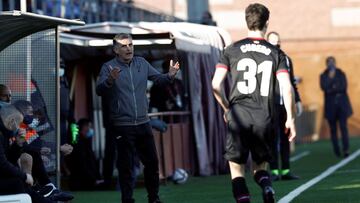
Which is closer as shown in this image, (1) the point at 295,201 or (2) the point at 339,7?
Result: (1) the point at 295,201

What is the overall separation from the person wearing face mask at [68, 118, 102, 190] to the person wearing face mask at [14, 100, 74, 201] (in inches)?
139

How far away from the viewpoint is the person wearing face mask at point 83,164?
16.3 meters

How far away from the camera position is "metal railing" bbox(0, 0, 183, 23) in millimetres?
19722

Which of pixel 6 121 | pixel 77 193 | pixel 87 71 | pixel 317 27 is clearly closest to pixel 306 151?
pixel 87 71

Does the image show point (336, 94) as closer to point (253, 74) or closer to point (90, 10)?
point (90, 10)

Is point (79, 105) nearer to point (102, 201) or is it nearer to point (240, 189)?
point (102, 201)

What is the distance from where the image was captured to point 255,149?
10250mm

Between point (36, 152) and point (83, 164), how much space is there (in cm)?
426

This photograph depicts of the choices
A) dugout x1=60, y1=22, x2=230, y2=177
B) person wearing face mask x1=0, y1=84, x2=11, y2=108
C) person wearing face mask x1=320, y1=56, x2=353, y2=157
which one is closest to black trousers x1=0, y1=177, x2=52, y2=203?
person wearing face mask x1=0, y1=84, x2=11, y2=108

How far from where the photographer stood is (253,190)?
576 inches

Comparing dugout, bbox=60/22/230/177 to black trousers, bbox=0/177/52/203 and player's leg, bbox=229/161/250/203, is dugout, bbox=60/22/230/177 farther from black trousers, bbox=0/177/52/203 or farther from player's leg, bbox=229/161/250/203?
player's leg, bbox=229/161/250/203

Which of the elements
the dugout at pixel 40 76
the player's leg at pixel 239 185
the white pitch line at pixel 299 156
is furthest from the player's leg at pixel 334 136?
the player's leg at pixel 239 185

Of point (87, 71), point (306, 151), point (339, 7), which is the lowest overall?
point (306, 151)

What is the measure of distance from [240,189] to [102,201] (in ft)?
13.2
